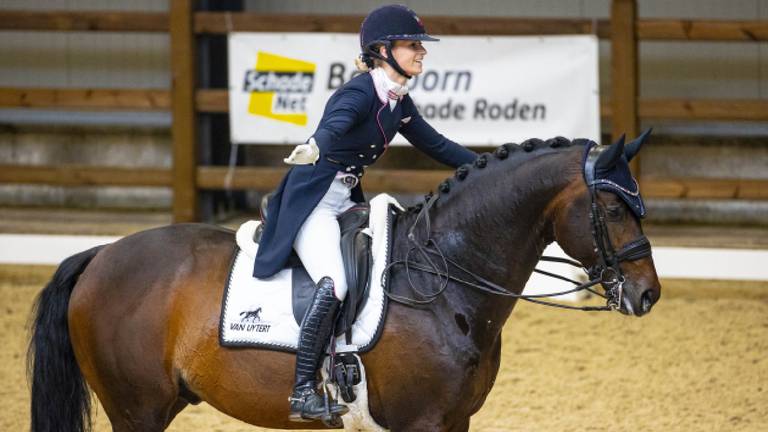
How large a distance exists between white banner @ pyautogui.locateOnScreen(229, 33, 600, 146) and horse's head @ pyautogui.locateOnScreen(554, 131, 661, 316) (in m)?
4.56

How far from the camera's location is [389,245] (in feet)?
12.2

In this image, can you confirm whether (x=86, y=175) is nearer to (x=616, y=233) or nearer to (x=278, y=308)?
(x=278, y=308)

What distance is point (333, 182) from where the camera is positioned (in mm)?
3779

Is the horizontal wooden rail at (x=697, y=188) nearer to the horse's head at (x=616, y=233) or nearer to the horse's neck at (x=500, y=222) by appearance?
the horse's neck at (x=500, y=222)

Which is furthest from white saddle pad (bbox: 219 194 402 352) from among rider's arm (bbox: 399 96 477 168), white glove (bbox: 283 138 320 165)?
white glove (bbox: 283 138 320 165)

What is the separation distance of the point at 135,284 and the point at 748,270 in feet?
16.6

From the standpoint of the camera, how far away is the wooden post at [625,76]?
8078 mm

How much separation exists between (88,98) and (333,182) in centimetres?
549

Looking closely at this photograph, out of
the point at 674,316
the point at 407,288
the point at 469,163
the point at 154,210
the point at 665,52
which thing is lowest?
the point at 154,210

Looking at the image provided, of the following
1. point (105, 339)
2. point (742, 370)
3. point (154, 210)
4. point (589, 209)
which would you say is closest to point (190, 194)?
point (154, 210)

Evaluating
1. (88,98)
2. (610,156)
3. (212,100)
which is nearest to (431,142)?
(610,156)

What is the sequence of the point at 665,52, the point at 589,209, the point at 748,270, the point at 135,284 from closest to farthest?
the point at 589,209, the point at 135,284, the point at 748,270, the point at 665,52

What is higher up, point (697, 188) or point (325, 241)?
point (325, 241)

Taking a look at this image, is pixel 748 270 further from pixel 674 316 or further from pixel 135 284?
pixel 135 284
